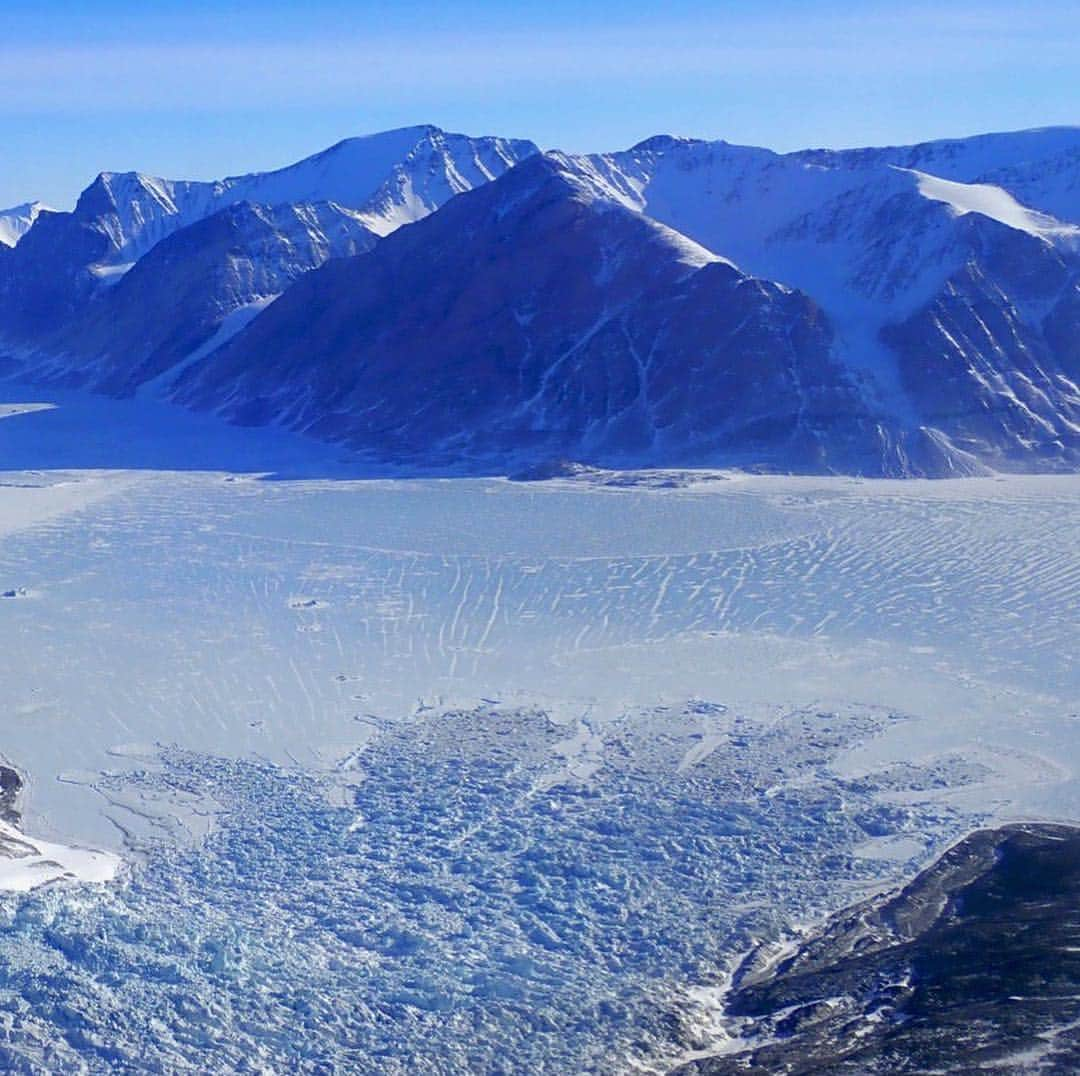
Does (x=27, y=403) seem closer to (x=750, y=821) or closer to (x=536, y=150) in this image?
(x=536, y=150)

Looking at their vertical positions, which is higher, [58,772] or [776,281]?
[776,281]

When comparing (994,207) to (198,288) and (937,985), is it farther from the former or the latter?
(937,985)

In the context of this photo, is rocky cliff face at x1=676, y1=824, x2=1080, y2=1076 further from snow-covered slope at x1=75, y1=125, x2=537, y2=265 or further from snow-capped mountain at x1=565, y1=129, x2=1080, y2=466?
snow-covered slope at x1=75, y1=125, x2=537, y2=265

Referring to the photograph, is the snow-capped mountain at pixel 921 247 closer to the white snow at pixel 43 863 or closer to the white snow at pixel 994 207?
the white snow at pixel 994 207

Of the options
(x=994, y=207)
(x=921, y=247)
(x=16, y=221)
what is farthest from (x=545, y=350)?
(x=16, y=221)

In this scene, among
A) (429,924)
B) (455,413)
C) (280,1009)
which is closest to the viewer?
(280,1009)

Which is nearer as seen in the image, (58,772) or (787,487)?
(58,772)

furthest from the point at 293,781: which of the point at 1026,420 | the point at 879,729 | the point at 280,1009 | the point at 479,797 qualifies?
the point at 1026,420
